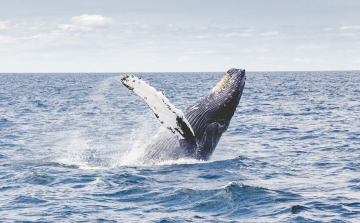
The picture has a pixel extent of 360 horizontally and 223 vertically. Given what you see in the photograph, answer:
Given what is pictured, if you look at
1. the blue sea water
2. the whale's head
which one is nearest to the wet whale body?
the whale's head

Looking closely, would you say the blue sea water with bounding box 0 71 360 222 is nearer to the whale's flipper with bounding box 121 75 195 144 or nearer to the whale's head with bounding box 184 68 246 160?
the whale's head with bounding box 184 68 246 160

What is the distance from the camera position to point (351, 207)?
310 inches

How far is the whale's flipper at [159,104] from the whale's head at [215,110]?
0.95m

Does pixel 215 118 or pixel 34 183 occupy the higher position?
pixel 215 118

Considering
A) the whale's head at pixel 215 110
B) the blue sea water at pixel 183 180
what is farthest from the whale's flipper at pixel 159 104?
the blue sea water at pixel 183 180

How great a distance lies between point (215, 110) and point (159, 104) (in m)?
1.92

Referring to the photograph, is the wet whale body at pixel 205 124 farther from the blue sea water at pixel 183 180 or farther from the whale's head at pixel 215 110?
the blue sea water at pixel 183 180

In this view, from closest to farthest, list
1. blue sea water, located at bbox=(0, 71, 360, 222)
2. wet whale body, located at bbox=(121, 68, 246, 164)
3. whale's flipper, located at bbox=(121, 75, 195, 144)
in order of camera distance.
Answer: blue sea water, located at bbox=(0, 71, 360, 222), whale's flipper, located at bbox=(121, 75, 195, 144), wet whale body, located at bbox=(121, 68, 246, 164)

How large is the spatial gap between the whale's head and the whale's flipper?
95 cm

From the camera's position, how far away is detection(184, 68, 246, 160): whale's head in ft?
31.4

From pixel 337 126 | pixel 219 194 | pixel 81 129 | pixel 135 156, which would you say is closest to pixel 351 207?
pixel 219 194

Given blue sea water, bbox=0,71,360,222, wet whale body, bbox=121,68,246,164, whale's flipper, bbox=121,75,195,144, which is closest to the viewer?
blue sea water, bbox=0,71,360,222

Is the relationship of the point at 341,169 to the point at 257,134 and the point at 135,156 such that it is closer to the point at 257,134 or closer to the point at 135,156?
the point at 135,156

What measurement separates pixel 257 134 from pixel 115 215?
417 inches
